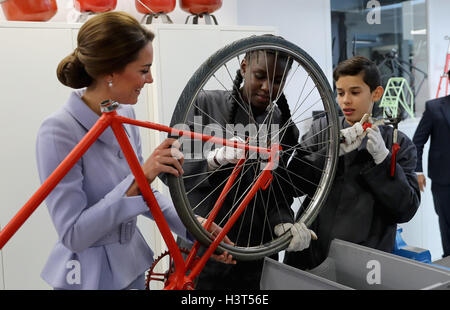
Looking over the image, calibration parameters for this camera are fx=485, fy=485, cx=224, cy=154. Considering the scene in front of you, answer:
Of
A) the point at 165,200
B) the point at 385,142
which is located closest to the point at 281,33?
the point at 385,142

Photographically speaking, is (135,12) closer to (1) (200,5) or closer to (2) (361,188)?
(1) (200,5)

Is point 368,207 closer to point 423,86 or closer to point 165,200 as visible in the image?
point 165,200

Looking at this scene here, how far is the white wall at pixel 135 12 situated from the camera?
7.80 feet

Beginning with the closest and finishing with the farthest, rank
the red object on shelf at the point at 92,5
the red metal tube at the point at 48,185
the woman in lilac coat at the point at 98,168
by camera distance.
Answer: the red metal tube at the point at 48,185
the woman in lilac coat at the point at 98,168
the red object on shelf at the point at 92,5

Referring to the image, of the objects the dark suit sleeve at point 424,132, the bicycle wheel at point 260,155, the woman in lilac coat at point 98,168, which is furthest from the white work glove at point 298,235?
the dark suit sleeve at point 424,132

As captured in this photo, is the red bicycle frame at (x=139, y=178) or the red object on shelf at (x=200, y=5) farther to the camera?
the red object on shelf at (x=200, y=5)

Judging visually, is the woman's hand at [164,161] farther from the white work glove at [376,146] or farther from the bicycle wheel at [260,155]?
the white work glove at [376,146]

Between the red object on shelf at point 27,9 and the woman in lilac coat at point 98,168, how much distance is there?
116 cm

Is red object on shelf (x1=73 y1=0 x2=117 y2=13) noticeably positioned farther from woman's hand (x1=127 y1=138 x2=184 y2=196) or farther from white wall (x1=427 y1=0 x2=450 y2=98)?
white wall (x1=427 y1=0 x2=450 y2=98)

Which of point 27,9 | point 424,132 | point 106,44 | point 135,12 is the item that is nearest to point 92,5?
point 27,9

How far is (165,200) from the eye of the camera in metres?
1.22

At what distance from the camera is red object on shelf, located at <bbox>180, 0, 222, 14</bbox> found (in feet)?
7.94

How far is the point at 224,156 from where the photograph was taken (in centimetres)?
123
